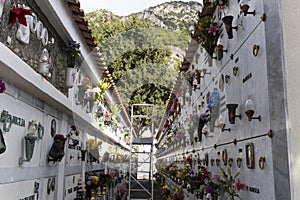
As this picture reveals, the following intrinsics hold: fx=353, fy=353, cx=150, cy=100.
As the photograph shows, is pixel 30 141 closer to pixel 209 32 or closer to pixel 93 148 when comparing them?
pixel 209 32

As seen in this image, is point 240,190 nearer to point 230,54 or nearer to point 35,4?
point 230,54

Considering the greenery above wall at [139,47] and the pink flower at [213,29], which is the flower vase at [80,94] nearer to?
the greenery above wall at [139,47]

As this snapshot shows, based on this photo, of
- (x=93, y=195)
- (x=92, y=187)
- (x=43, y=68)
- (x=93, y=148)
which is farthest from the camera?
(x=93, y=148)

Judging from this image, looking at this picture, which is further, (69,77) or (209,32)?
(69,77)

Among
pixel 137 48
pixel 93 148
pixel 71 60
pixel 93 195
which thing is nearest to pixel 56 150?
pixel 71 60

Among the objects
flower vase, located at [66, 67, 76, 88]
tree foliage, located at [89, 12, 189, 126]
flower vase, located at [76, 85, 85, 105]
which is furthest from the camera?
flower vase, located at [76, 85, 85, 105]

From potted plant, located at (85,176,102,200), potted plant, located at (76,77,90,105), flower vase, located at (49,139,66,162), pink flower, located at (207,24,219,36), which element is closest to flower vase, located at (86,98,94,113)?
potted plant, located at (76,77,90,105)

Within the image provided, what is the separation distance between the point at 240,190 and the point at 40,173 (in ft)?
7.58

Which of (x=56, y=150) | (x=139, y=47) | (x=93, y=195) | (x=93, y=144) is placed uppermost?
(x=139, y=47)

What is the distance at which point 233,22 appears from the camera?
3.55 m

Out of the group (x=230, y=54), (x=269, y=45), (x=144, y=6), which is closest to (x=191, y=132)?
(x=144, y=6)

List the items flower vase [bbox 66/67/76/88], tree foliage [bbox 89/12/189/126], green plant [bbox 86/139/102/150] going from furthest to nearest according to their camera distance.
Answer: green plant [bbox 86/139/102/150]
tree foliage [bbox 89/12/189/126]
flower vase [bbox 66/67/76/88]

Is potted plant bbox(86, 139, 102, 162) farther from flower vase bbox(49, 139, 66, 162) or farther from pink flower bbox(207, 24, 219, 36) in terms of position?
pink flower bbox(207, 24, 219, 36)

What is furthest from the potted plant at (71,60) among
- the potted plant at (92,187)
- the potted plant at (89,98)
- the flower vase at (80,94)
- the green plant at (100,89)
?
the potted plant at (92,187)
